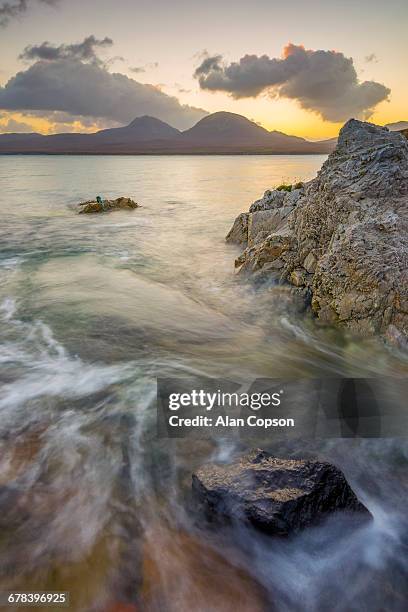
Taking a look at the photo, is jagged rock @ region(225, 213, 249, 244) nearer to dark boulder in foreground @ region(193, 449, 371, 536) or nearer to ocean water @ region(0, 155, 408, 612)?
ocean water @ region(0, 155, 408, 612)

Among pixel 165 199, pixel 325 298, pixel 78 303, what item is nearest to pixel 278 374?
pixel 325 298

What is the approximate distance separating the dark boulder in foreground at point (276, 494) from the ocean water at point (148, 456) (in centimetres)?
18

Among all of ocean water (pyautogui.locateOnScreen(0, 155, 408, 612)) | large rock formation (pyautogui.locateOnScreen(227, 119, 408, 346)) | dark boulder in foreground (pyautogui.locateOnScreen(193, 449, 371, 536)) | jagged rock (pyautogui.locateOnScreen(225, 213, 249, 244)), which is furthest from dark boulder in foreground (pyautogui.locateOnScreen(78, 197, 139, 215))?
dark boulder in foreground (pyautogui.locateOnScreen(193, 449, 371, 536))

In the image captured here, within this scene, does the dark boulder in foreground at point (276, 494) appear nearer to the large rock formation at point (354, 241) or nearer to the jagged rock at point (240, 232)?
the large rock formation at point (354, 241)

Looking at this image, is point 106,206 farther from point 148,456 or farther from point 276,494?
point 276,494

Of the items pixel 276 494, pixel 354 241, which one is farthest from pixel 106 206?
pixel 276 494

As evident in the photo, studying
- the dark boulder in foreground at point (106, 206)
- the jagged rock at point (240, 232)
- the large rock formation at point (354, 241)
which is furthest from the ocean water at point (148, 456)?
the dark boulder in foreground at point (106, 206)

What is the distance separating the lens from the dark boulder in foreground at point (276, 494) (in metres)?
3.89

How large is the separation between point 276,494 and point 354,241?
590cm

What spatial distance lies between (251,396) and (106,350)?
9.52ft

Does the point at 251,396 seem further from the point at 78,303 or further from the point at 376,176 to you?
the point at 376,176

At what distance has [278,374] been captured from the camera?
7047 mm

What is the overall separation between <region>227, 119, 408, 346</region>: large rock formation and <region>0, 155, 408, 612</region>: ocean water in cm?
62

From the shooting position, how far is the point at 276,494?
12.9 feet
